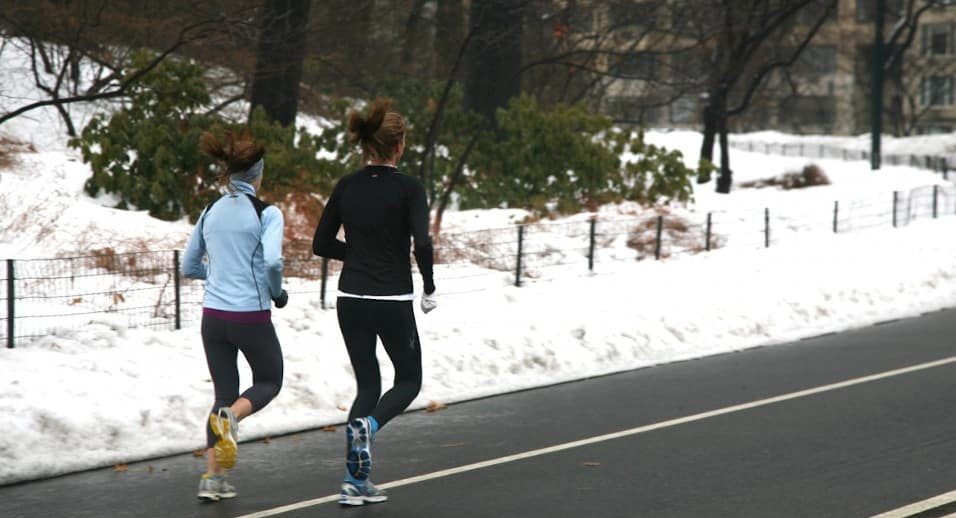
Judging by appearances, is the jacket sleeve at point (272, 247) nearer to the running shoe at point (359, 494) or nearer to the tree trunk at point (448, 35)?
the running shoe at point (359, 494)

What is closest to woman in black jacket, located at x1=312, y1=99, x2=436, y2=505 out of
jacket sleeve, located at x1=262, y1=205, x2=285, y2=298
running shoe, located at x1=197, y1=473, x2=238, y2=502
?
jacket sleeve, located at x1=262, y1=205, x2=285, y2=298

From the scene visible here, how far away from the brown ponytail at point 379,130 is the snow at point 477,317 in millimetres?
2928

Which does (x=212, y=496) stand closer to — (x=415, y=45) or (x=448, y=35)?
(x=448, y=35)

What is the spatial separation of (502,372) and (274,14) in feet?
33.4

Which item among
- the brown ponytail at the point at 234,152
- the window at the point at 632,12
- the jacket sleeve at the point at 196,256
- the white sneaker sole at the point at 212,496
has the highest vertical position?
the window at the point at 632,12

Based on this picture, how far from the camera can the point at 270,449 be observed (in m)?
9.05

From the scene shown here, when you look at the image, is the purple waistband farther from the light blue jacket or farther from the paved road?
the paved road

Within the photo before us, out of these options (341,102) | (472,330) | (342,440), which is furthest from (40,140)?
(342,440)

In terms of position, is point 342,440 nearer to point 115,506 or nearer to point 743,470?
point 115,506

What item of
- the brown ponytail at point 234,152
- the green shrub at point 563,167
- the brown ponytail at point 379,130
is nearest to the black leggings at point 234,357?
the brown ponytail at point 234,152

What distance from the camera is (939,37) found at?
320 ft

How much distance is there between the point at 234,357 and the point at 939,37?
98.0m

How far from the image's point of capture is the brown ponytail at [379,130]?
277 inches

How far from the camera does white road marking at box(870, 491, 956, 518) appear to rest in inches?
277
